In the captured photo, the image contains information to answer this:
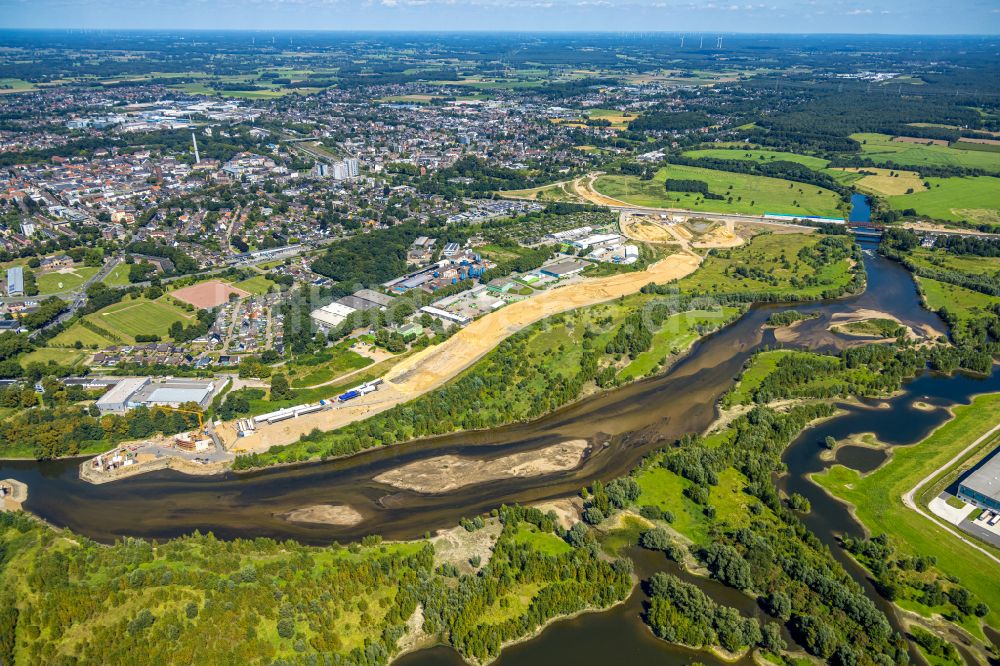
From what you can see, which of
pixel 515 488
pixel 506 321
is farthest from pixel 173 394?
pixel 506 321

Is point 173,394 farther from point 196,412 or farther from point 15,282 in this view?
point 15,282

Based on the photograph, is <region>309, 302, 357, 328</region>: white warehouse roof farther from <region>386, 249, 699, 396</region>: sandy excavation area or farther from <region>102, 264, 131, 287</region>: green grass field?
<region>102, 264, 131, 287</region>: green grass field

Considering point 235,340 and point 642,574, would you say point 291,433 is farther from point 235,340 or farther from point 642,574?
point 642,574

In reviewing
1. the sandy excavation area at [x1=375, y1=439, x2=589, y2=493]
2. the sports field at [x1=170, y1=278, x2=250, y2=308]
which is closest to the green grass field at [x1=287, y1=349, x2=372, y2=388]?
the sandy excavation area at [x1=375, y1=439, x2=589, y2=493]

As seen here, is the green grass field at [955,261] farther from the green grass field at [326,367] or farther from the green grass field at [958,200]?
the green grass field at [326,367]

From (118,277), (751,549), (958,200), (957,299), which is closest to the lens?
(751,549)

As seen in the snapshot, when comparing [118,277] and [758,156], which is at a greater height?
[758,156]
